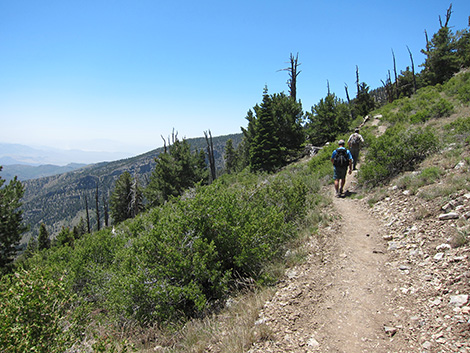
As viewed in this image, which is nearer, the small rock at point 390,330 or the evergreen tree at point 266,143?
the small rock at point 390,330

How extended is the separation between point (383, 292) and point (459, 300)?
33.9 inches

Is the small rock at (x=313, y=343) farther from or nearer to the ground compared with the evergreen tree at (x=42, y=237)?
farther from the ground

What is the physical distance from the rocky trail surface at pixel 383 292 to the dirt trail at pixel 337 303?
0.01 metres

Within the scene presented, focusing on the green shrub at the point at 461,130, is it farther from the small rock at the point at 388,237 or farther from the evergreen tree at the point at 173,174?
the evergreen tree at the point at 173,174

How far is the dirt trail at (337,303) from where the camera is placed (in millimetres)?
2928

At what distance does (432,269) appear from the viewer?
356 centimetres

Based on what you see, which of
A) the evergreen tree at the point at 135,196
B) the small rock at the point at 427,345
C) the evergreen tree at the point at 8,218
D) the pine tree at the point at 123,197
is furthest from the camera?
the pine tree at the point at 123,197

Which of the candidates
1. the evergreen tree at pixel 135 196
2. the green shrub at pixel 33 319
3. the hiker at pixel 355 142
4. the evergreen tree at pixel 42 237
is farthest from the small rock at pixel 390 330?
the evergreen tree at pixel 42 237

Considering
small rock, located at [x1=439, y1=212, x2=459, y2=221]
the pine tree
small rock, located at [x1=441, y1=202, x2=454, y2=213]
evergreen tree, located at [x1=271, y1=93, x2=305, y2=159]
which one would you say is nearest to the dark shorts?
small rock, located at [x1=441, y1=202, x2=454, y2=213]

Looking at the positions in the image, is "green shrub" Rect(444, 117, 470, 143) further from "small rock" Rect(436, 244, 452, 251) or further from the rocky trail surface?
"small rock" Rect(436, 244, 452, 251)

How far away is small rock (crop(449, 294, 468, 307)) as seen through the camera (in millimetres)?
2807

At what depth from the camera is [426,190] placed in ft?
18.1

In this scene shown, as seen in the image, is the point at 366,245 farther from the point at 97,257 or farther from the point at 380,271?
the point at 97,257

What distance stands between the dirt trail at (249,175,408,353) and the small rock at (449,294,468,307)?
25.3 inches
